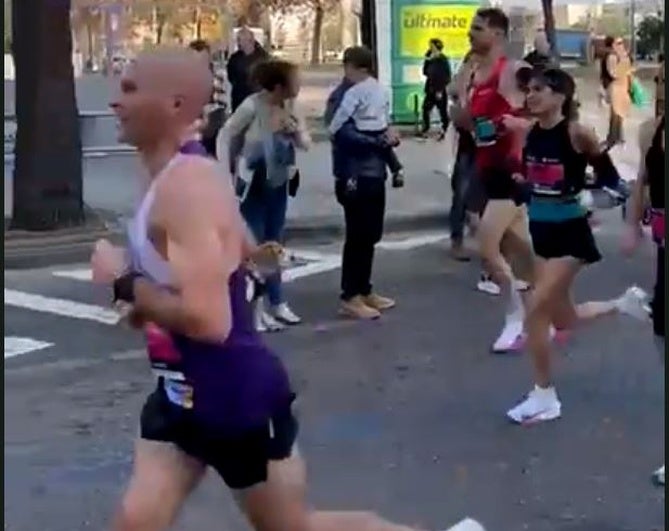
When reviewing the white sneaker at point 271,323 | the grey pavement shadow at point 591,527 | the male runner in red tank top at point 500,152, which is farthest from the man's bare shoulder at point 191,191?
the white sneaker at point 271,323

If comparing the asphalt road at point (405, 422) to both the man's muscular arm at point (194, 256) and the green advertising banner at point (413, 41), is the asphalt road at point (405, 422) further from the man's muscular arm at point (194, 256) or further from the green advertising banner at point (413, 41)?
the green advertising banner at point (413, 41)

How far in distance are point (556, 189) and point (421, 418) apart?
1.18m

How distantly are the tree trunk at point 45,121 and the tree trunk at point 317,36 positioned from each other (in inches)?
1531

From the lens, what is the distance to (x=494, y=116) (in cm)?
915

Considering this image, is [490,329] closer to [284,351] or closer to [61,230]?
[284,351]

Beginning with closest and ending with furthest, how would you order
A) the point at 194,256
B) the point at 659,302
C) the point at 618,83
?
the point at 194,256
the point at 659,302
the point at 618,83

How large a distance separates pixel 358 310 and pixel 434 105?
14843mm

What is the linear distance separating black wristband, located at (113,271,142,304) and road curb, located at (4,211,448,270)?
29.9 feet

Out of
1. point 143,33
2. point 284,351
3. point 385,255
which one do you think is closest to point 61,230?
point 385,255

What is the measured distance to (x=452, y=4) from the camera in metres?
26.1

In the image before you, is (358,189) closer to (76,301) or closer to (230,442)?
(76,301)

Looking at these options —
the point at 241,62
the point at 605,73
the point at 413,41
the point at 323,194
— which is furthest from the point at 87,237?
the point at 413,41

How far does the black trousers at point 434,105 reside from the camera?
24.2 m

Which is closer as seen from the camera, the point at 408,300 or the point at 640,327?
the point at 640,327
